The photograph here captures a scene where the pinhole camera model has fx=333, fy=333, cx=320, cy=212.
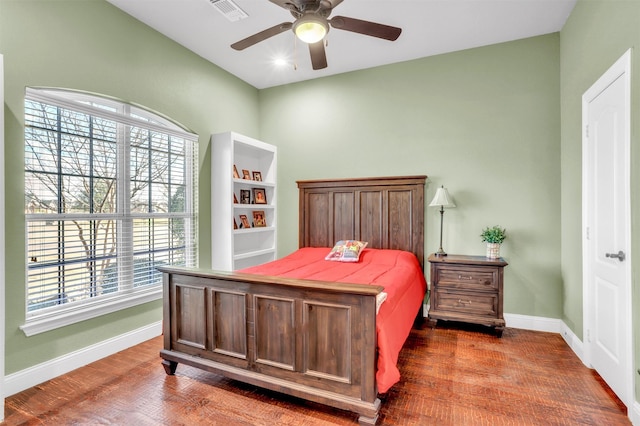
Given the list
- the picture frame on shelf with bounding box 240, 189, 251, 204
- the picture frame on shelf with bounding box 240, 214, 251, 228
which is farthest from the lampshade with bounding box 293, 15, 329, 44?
the picture frame on shelf with bounding box 240, 214, 251, 228

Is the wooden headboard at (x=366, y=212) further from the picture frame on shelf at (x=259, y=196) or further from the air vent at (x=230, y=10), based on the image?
the air vent at (x=230, y=10)

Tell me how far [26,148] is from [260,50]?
2432mm

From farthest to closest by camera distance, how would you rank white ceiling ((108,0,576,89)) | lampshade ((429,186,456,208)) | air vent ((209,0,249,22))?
1. lampshade ((429,186,456,208))
2. white ceiling ((108,0,576,89))
3. air vent ((209,0,249,22))

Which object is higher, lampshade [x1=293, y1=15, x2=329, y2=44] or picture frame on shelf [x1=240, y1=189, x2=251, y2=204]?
lampshade [x1=293, y1=15, x2=329, y2=44]

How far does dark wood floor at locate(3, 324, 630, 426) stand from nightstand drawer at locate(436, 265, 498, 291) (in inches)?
26.1

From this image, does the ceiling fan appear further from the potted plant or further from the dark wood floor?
the dark wood floor

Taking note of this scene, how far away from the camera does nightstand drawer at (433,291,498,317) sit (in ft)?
10.9

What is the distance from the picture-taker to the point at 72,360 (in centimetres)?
265

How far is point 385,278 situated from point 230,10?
107 inches

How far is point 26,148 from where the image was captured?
241 cm

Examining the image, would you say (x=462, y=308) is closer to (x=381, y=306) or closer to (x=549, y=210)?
(x=549, y=210)

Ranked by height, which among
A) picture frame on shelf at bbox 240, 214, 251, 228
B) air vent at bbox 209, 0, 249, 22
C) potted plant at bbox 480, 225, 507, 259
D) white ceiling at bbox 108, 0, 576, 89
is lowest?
potted plant at bbox 480, 225, 507, 259

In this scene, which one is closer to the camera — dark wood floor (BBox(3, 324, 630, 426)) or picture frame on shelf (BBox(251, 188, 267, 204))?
dark wood floor (BBox(3, 324, 630, 426))

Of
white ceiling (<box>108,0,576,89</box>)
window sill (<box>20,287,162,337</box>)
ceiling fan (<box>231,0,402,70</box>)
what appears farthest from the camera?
white ceiling (<box>108,0,576,89</box>)
